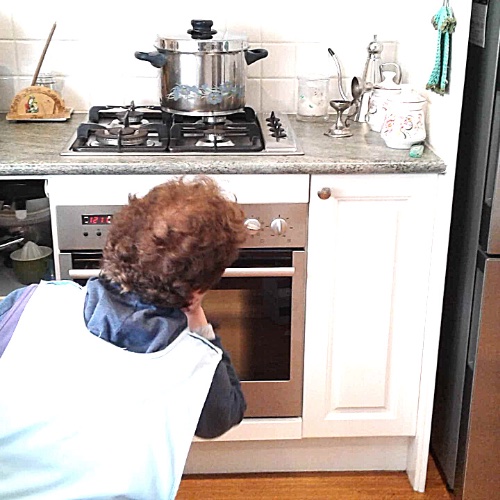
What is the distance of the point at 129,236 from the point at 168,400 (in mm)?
253

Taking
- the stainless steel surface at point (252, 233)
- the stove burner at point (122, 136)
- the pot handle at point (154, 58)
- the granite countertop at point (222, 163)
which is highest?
the pot handle at point (154, 58)

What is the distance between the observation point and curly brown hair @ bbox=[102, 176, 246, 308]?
1.22 meters

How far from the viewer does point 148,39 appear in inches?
101

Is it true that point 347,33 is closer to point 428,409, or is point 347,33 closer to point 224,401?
point 428,409

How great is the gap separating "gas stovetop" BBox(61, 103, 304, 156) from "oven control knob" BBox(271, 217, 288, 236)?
171mm

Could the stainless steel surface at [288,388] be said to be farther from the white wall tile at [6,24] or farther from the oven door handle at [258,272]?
the white wall tile at [6,24]

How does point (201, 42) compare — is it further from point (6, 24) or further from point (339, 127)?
point (6, 24)

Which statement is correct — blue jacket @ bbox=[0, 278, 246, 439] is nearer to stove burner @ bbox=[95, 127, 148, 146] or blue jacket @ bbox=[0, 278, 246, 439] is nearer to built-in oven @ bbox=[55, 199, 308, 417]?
built-in oven @ bbox=[55, 199, 308, 417]

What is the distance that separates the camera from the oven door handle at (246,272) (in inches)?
83.8

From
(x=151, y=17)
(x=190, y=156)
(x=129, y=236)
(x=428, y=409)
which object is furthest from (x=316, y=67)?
(x=129, y=236)

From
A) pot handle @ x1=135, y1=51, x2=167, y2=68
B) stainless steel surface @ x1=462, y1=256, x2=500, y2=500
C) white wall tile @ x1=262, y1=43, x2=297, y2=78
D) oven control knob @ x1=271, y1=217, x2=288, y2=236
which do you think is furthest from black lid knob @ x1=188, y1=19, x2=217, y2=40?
stainless steel surface @ x1=462, y1=256, x2=500, y2=500

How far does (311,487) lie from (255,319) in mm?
551

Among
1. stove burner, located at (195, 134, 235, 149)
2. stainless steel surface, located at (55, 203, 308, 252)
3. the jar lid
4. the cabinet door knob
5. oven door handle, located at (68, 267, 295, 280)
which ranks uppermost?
the jar lid

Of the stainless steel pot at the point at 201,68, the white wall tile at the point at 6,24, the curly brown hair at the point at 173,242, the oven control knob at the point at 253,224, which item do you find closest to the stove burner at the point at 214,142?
the stainless steel pot at the point at 201,68
